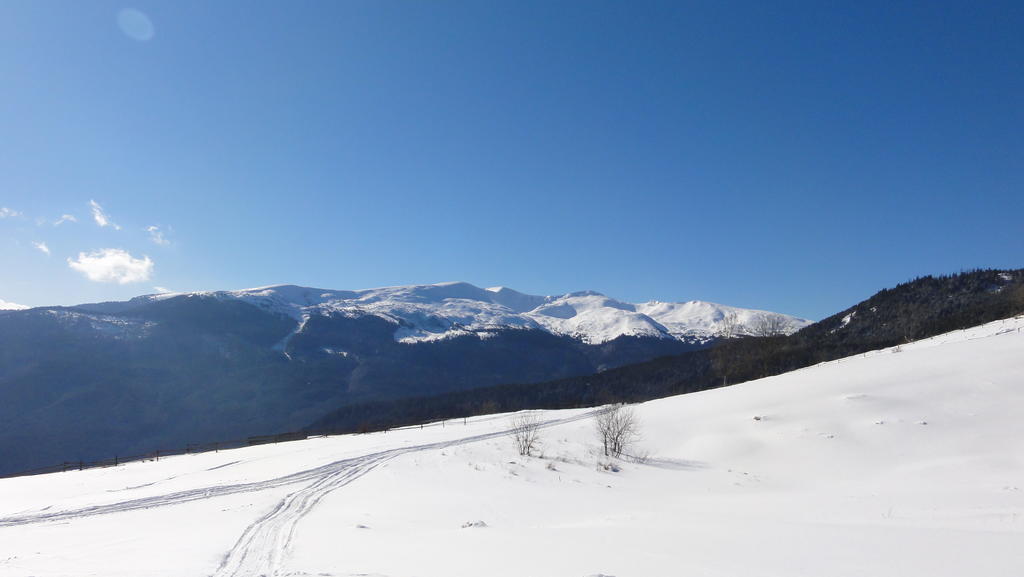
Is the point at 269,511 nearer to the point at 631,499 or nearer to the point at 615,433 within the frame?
the point at 631,499

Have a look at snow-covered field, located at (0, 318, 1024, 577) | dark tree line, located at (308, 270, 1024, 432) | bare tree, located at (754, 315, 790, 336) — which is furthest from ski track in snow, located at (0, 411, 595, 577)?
bare tree, located at (754, 315, 790, 336)

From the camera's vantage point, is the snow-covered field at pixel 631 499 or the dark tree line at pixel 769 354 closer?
the snow-covered field at pixel 631 499

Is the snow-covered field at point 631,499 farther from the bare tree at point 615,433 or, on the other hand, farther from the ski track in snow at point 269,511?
the bare tree at point 615,433

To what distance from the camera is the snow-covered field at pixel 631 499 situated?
1035 centimetres

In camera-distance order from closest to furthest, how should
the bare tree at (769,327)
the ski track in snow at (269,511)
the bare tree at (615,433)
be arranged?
the ski track in snow at (269,511) → the bare tree at (615,433) → the bare tree at (769,327)

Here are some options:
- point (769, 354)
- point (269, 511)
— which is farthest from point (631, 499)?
point (769, 354)

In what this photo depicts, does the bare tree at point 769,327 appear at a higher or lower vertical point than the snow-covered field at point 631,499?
higher

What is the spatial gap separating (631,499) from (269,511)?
13.7m

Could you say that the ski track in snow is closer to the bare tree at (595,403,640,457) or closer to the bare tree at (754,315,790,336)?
the bare tree at (595,403,640,457)

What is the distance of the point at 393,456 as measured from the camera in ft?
102

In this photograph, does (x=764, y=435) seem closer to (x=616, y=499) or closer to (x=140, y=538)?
(x=616, y=499)

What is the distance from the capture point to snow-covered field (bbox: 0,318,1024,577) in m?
10.4

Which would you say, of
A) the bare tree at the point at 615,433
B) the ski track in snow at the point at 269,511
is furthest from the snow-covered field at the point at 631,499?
the bare tree at the point at 615,433

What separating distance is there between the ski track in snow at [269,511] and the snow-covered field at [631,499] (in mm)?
104
